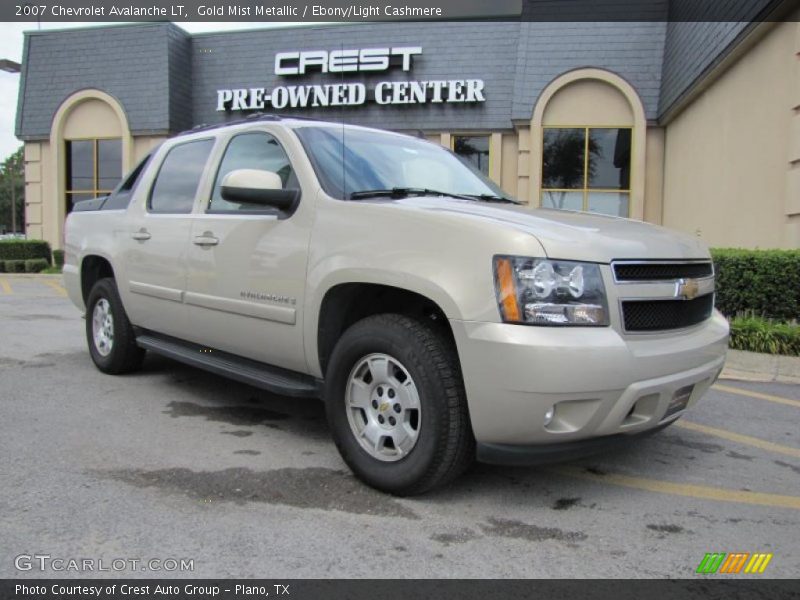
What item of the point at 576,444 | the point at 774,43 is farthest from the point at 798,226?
the point at 576,444

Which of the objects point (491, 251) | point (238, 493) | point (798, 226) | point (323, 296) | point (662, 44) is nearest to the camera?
point (491, 251)

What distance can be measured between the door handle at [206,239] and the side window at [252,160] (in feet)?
0.60

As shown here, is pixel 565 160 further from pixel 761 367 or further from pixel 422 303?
pixel 422 303

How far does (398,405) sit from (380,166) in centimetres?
155

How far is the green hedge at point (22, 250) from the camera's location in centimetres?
2003

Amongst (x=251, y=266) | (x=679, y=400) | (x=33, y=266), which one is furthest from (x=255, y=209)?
(x=33, y=266)

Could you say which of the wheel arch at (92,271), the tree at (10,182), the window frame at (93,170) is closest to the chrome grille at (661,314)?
the wheel arch at (92,271)

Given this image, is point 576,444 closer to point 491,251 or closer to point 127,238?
point 491,251

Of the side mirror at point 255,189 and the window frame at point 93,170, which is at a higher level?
the window frame at point 93,170

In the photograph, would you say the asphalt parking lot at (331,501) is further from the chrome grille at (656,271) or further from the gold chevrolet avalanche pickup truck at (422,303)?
the chrome grille at (656,271)

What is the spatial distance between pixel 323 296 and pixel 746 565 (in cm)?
226

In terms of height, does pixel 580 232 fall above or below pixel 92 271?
above

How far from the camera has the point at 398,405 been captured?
327 cm

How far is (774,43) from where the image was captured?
9.23m
